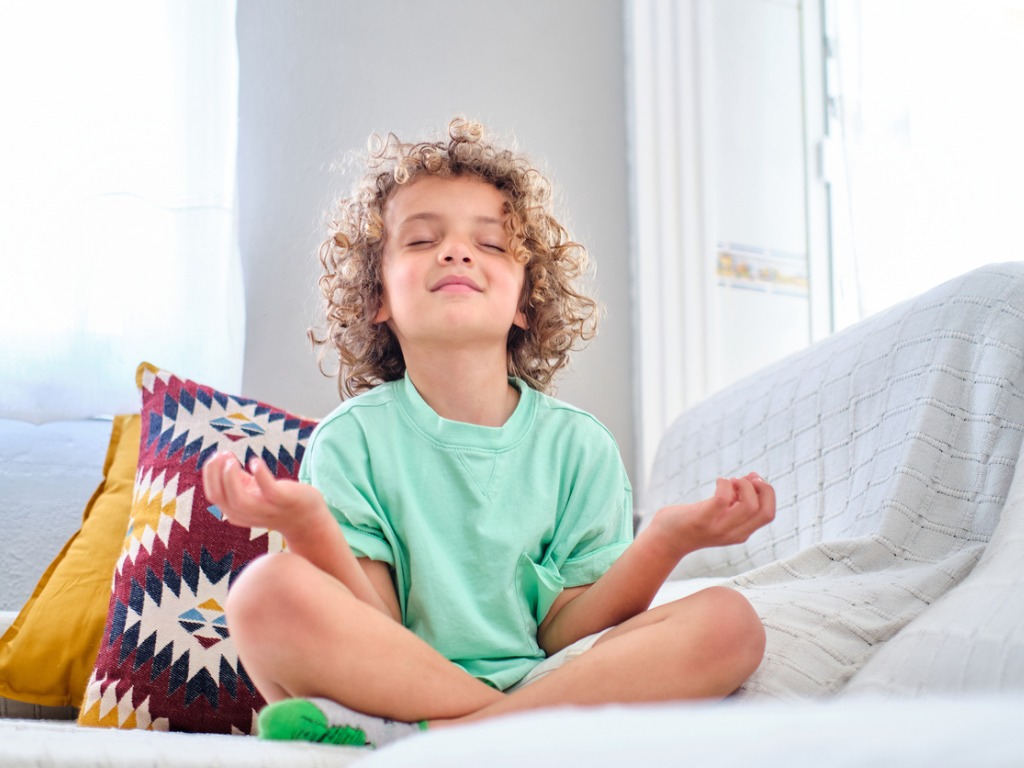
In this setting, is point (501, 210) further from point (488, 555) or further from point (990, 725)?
point (990, 725)

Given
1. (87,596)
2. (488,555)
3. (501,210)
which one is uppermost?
(501,210)

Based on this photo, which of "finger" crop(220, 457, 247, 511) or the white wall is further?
the white wall

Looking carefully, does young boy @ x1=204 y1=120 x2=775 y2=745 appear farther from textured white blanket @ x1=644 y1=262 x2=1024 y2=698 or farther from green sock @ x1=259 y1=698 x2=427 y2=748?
textured white blanket @ x1=644 y1=262 x2=1024 y2=698

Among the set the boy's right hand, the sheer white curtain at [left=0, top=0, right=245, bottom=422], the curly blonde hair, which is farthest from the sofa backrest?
the sheer white curtain at [left=0, top=0, right=245, bottom=422]

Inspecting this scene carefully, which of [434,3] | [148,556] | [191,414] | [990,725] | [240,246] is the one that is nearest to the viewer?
[990,725]

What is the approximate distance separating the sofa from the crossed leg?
48 mm

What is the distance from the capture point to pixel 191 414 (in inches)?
53.2

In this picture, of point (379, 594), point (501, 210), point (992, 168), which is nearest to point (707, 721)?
point (379, 594)

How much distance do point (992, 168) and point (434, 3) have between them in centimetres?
114

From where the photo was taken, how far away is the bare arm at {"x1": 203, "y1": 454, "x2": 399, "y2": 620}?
2.57 ft

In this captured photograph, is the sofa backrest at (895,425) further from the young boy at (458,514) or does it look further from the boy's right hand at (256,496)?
the boy's right hand at (256,496)

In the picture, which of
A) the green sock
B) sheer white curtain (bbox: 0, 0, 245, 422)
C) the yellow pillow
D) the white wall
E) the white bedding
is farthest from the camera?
the white wall

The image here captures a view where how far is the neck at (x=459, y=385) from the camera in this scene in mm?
1181

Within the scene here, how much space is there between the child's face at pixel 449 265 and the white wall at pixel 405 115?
668 millimetres
